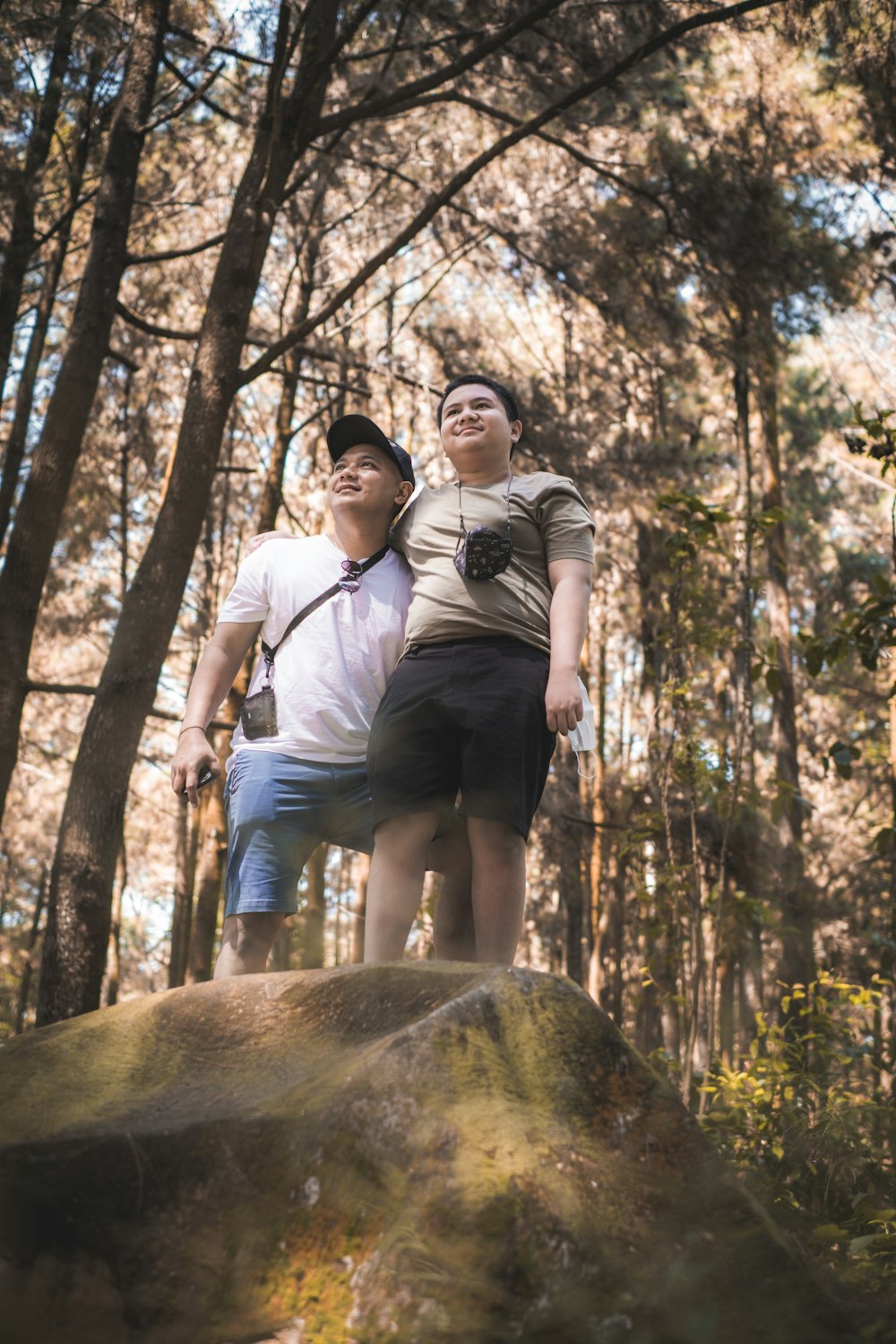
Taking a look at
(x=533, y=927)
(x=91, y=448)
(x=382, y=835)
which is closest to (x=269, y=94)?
(x=382, y=835)

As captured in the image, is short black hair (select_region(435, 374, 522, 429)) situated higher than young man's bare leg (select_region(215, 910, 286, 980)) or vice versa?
short black hair (select_region(435, 374, 522, 429))

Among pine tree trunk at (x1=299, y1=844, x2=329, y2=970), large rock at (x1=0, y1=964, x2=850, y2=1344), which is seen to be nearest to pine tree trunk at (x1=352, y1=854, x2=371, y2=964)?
pine tree trunk at (x1=299, y1=844, x2=329, y2=970)

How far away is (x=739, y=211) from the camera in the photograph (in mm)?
6801

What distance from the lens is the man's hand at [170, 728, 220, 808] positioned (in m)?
2.93

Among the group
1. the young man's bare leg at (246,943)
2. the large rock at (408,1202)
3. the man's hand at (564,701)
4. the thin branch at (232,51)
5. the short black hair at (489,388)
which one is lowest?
the large rock at (408,1202)

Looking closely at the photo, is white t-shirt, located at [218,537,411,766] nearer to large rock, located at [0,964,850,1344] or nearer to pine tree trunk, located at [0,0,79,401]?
large rock, located at [0,964,850,1344]

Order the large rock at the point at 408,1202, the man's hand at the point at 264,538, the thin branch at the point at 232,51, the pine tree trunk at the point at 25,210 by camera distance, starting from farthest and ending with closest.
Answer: the pine tree trunk at the point at 25,210
the thin branch at the point at 232,51
the man's hand at the point at 264,538
the large rock at the point at 408,1202

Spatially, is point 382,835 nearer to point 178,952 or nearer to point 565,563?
point 565,563

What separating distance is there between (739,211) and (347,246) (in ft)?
13.7

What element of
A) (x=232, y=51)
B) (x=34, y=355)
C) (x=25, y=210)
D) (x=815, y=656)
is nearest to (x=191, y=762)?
(x=815, y=656)

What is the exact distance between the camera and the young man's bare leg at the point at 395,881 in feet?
8.90

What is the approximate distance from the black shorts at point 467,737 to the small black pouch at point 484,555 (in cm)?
18

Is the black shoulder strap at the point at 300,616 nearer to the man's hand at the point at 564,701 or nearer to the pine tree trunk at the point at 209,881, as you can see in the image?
the man's hand at the point at 564,701

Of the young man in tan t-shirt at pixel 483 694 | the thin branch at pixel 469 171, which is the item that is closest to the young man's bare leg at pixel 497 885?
the young man in tan t-shirt at pixel 483 694
